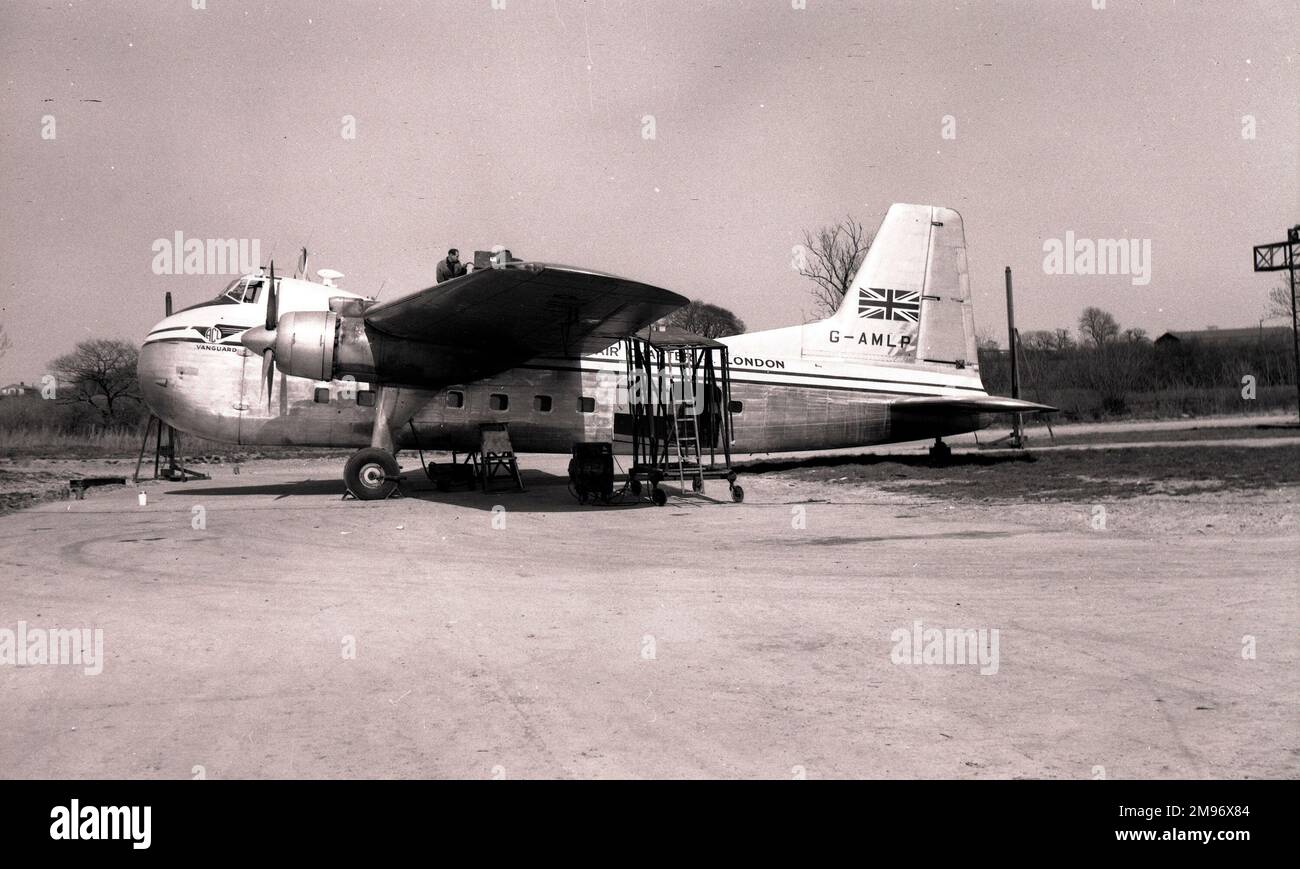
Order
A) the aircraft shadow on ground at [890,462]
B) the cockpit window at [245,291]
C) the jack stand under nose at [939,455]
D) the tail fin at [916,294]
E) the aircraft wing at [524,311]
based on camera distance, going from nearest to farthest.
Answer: the aircraft wing at [524,311], the cockpit window at [245,291], the aircraft shadow on ground at [890,462], the jack stand under nose at [939,455], the tail fin at [916,294]

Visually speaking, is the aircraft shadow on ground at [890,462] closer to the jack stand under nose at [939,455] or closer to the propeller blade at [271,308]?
the jack stand under nose at [939,455]

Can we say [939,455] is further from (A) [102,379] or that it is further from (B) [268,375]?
(A) [102,379]

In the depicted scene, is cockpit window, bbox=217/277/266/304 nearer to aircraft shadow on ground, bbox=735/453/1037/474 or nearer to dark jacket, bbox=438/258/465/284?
dark jacket, bbox=438/258/465/284

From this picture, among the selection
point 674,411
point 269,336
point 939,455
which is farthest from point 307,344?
point 939,455

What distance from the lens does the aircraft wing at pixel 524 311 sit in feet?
41.6

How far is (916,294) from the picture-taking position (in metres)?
20.3

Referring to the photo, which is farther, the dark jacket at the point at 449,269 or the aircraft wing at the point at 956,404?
the aircraft wing at the point at 956,404

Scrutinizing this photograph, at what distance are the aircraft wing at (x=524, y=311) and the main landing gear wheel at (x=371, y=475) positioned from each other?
2234 mm

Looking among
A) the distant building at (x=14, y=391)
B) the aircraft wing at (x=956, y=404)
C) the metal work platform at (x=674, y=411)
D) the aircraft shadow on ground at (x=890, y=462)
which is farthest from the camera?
the distant building at (x=14, y=391)

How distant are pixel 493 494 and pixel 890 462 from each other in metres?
10.0

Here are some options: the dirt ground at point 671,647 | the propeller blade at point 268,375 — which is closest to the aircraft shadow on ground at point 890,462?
the dirt ground at point 671,647

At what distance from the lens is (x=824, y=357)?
19547mm

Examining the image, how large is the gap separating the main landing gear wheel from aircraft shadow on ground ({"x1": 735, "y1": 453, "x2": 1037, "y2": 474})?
362 inches
